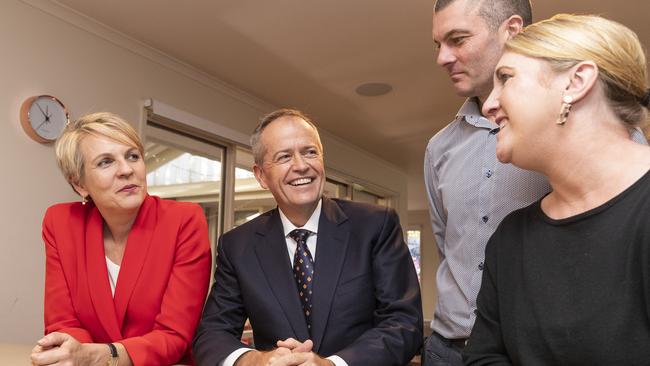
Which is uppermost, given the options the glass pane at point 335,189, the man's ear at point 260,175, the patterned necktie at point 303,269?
the glass pane at point 335,189

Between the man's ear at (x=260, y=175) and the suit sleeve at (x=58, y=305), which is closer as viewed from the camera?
the suit sleeve at (x=58, y=305)

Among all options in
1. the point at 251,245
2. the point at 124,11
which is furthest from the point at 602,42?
the point at 124,11

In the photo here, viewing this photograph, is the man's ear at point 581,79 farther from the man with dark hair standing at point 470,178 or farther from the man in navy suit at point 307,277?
the man in navy suit at point 307,277

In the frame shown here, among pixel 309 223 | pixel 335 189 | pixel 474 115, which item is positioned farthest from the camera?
pixel 335 189

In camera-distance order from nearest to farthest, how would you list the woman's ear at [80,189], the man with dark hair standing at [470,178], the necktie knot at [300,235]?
the man with dark hair standing at [470,178], the necktie knot at [300,235], the woman's ear at [80,189]

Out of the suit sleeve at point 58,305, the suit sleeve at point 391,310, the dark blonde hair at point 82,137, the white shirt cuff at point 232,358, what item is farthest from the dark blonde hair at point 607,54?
the suit sleeve at point 58,305

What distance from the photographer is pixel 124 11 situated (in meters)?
3.86

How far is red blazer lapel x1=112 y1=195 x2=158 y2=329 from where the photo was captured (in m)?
1.79

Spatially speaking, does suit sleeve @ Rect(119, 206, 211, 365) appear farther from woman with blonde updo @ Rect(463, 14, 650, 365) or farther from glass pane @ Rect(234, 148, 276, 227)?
glass pane @ Rect(234, 148, 276, 227)

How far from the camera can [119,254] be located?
1.97m

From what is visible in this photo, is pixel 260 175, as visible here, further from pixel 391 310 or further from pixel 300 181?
pixel 391 310

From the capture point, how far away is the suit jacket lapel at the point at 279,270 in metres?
1.72

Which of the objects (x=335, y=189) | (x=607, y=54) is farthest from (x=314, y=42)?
(x=335, y=189)

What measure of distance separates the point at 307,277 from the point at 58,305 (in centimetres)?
85
